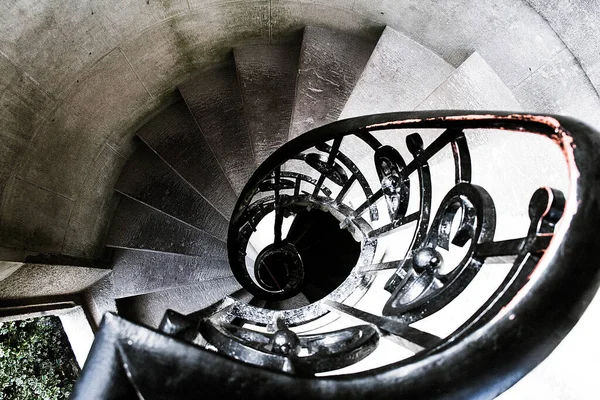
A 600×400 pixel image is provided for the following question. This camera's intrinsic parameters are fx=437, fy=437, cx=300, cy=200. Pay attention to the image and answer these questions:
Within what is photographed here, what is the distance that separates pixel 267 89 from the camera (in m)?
3.73

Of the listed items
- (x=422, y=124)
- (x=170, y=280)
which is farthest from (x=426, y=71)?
(x=170, y=280)

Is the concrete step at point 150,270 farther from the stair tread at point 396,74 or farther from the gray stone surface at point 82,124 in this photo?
the stair tread at point 396,74

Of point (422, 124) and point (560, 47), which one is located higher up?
point (560, 47)

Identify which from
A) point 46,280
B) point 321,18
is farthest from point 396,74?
point 46,280

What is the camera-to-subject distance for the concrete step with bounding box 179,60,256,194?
385 cm

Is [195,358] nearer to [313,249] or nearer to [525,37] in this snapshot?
[525,37]

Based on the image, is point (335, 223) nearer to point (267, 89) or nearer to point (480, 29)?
point (267, 89)

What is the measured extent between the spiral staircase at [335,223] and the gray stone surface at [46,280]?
0.31 m

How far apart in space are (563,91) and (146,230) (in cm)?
351

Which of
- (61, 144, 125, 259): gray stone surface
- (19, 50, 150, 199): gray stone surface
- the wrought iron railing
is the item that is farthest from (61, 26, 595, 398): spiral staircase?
(19, 50, 150, 199): gray stone surface

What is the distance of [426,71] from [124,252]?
3.14 m

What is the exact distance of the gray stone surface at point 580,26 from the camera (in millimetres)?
2205

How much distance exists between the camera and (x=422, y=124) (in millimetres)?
1537

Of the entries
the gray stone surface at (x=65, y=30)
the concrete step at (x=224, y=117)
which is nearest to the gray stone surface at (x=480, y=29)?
the concrete step at (x=224, y=117)
